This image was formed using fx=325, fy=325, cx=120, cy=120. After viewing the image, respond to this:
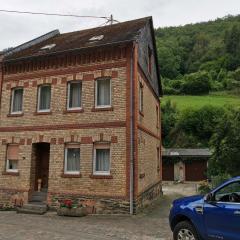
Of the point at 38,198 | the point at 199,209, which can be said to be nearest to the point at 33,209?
the point at 38,198

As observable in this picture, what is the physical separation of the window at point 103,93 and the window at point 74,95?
3.25ft

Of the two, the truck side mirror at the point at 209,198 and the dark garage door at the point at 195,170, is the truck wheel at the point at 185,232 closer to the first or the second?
the truck side mirror at the point at 209,198

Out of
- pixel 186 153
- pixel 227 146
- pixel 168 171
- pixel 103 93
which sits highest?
Answer: pixel 103 93

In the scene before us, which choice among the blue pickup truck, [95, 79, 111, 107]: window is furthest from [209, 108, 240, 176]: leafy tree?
the blue pickup truck

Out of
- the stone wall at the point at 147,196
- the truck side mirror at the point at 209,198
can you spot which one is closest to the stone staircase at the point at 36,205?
the stone wall at the point at 147,196

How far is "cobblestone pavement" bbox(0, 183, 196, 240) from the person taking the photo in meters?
9.99

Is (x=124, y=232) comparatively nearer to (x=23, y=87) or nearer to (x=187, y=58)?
(x=23, y=87)

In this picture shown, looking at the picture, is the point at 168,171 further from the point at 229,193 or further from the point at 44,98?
the point at 229,193

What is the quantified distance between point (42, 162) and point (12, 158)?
1.61 meters

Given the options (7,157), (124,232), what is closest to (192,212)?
(124,232)

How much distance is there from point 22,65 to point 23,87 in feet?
3.90

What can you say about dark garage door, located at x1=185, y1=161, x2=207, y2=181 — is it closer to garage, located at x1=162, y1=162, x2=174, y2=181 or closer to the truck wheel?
garage, located at x1=162, y1=162, x2=174, y2=181

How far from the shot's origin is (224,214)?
6727 millimetres

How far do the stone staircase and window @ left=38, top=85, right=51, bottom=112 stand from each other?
4223 millimetres
